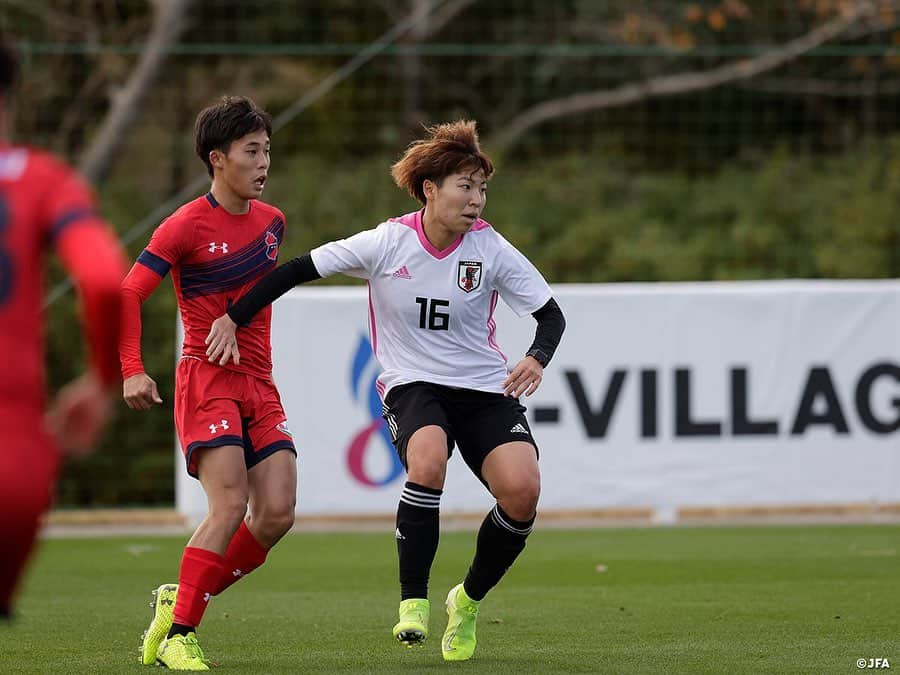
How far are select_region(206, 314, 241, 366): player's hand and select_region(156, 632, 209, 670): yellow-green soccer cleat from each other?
37.4 inches

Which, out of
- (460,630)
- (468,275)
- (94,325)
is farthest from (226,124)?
(94,325)

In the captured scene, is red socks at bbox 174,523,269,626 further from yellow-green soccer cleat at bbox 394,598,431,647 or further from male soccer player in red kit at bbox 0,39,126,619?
male soccer player in red kit at bbox 0,39,126,619

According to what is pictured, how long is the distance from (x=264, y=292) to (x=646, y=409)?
19.3 feet

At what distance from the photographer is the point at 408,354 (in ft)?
19.4

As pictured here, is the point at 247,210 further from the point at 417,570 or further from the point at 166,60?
the point at 166,60

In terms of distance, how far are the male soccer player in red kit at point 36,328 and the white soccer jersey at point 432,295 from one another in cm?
254

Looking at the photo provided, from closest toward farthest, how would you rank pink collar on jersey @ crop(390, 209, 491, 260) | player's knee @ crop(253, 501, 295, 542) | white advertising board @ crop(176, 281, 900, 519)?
player's knee @ crop(253, 501, 295, 542), pink collar on jersey @ crop(390, 209, 491, 260), white advertising board @ crop(176, 281, 900, 519)

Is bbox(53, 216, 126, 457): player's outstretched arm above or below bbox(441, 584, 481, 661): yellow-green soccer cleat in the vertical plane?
above

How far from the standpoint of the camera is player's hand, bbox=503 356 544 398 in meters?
5.62

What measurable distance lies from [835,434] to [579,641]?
544cm

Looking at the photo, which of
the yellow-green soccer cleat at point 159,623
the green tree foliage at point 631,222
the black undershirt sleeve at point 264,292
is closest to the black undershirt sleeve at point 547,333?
the black undershirt sleeve at point 264,292

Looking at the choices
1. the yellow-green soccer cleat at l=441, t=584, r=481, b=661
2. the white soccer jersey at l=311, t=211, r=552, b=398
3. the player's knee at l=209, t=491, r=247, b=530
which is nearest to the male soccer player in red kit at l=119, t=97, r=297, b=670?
the player's knee at l=209, t=491, r=247, b=530

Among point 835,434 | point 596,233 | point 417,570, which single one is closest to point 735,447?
point 835,434

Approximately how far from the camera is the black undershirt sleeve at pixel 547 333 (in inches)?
228
